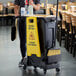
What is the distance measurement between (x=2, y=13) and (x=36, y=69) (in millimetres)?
9753

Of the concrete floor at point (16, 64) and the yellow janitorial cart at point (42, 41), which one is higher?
the yellow janitorial cart at point (42, 41)

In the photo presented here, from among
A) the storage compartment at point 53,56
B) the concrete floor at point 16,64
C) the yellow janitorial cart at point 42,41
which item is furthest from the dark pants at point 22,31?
A: the storage compartment at point 53,56

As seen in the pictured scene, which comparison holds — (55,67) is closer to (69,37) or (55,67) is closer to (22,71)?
(22,71)

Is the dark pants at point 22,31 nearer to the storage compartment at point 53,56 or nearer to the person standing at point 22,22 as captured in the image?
the person standing at point 22,22

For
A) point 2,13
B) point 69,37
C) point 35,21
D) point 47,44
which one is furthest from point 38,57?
point 2,13

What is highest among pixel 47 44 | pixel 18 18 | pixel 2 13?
pixel 18 18

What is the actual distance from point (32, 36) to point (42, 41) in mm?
185

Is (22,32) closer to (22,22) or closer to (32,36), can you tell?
(22,22)

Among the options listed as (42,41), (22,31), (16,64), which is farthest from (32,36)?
(16,64)

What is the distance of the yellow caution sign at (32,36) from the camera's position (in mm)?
4098

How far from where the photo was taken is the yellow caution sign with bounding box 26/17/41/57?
410 centimetres

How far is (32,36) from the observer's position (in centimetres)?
415

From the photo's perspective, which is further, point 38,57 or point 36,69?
point 36,69

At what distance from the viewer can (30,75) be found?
4117 millimetres
